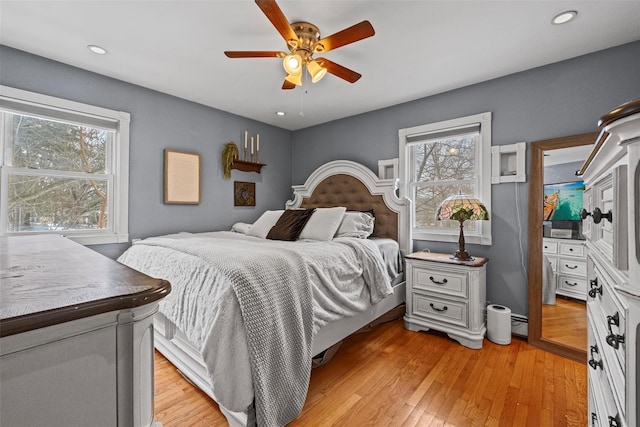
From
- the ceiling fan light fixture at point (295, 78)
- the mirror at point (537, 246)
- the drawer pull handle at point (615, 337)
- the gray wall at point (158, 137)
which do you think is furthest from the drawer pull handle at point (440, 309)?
the gray wall at point (158, 137)

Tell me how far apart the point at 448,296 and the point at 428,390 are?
0.94 m

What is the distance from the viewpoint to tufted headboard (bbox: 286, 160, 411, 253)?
3.15 metres

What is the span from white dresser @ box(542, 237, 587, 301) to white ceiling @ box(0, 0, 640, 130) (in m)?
1.56

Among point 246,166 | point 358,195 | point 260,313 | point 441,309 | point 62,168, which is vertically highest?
point 246,166

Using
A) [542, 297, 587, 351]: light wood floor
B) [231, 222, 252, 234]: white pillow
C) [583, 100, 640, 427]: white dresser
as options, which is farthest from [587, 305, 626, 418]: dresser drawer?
[231, 222, 252, 234]: white pillow

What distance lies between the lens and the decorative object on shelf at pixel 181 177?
311 centimetres

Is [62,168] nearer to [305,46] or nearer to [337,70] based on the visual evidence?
[305,46]

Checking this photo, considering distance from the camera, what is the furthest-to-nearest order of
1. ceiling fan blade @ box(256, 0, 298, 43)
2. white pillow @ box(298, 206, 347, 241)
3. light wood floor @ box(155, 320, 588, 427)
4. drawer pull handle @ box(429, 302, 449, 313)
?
white pillow @ box(298, 206, 347, 241) → drawer pull handle @ box(429, 302, 449, 313) → light wood floor @ box(155, 320, 588, 427) → ceiling fan blade @ box(256, 0, 298, 43)

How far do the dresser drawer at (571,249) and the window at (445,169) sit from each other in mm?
536

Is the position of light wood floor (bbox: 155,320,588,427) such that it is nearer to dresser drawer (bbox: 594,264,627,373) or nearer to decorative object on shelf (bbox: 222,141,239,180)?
dresser drawer (bbox: 594,264,627,373)

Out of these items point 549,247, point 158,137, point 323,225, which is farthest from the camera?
point 158,137

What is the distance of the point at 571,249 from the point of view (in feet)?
7.54

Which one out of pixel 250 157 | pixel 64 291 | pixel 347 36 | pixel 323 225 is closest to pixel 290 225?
pixel 323 225

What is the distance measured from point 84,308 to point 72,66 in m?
3.18
